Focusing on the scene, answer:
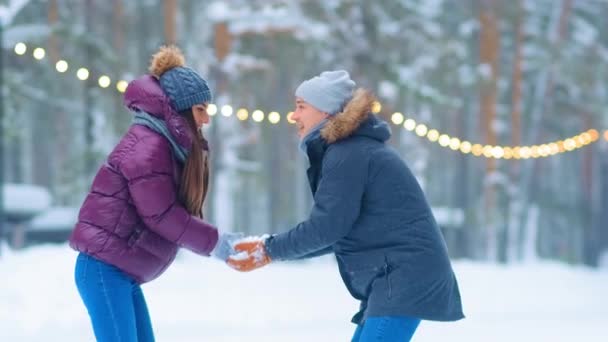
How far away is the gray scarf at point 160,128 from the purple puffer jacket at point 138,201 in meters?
0.02

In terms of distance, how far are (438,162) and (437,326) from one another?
17.8 meters

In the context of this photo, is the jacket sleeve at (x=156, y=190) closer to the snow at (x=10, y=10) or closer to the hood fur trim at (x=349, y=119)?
the hood fur trim at (x=349, y=119)

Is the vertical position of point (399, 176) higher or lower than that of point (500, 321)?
higher

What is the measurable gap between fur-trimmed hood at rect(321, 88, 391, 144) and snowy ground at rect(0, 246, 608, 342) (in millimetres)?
4944

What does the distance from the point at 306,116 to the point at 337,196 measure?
47 cm

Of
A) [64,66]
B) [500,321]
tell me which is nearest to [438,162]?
[500,321]

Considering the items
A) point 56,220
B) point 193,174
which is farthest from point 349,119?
point 56,220

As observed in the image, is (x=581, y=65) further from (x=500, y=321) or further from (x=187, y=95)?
(x=187, y=95)

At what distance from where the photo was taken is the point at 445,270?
3.69 meters

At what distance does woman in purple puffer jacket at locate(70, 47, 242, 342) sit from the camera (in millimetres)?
3715

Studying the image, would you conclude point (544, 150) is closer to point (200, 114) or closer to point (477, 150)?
point (477, 150)

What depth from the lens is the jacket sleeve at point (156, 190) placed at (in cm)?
367

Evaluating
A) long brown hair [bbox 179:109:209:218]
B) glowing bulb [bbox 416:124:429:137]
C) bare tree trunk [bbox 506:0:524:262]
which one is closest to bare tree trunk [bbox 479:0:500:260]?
bare tree trunk [bbox 506:0:524:262]

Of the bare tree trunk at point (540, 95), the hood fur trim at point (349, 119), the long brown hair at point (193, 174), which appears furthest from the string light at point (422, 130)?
the bare tree trunk at point (540, 95)
